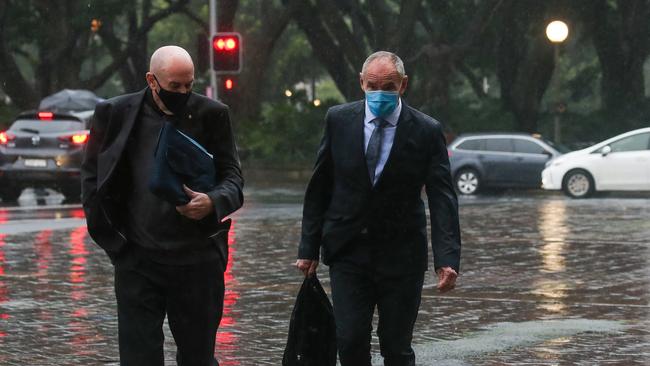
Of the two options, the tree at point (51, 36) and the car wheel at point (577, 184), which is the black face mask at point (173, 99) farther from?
the tree at point (51, 36)

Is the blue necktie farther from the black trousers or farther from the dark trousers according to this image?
the black trousers

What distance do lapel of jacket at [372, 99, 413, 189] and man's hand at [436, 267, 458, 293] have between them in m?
0.47

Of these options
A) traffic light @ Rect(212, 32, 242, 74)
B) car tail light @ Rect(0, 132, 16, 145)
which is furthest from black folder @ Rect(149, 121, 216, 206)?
traffic light @ Rect(212, 32, 242, 74)

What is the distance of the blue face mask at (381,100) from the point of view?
6.42 m

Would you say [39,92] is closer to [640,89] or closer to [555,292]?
[640,89]

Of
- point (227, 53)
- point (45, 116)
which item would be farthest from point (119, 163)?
point (227, 53)

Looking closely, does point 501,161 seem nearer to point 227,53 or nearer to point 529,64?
point 227,53

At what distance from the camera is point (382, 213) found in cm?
650

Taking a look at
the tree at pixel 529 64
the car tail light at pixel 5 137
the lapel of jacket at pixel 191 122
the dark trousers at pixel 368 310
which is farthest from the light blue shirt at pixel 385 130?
the tree at pixel 529 64

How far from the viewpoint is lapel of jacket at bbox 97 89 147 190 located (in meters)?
5.94

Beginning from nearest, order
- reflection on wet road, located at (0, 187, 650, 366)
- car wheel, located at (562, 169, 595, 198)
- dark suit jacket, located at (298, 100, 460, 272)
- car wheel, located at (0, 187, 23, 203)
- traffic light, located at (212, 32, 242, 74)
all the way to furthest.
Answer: dark suit jacket, located at (298, 100, 460, 272), reflection on wet road, located at (0, 187, 650, 366), car wheel, located at (0, 187, 23, 203), car wheel, located at (562, 169, 595, 198), traffic light, located at (212, 32, 242, 74)

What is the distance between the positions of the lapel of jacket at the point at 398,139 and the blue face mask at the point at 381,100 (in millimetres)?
101

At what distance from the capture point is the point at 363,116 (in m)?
6.57

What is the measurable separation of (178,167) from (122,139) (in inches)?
11.5
